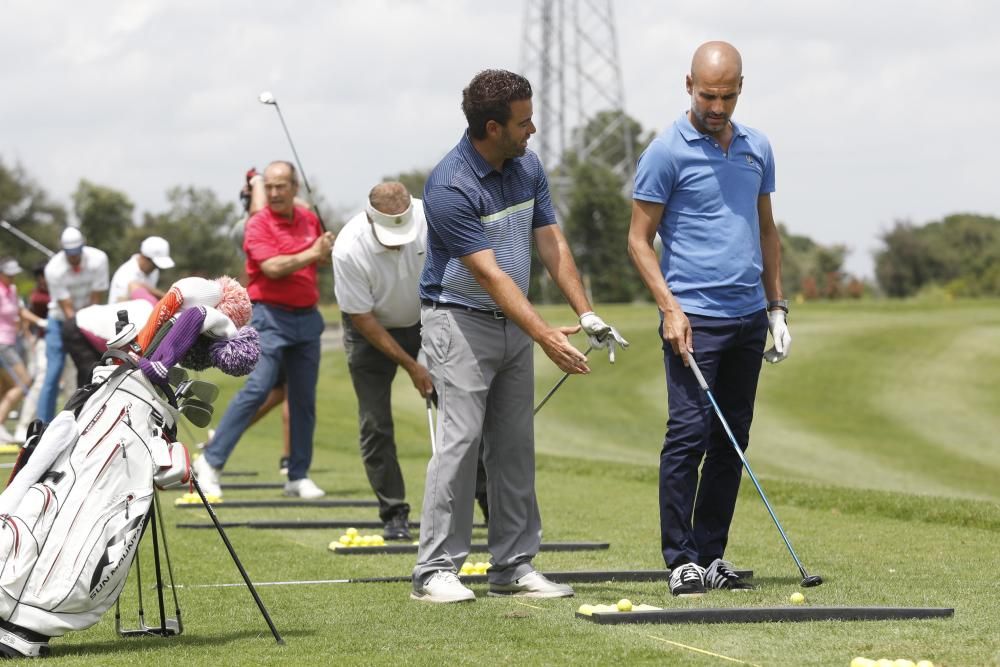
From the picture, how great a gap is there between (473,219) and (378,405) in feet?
9.06

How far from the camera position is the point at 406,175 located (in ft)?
327

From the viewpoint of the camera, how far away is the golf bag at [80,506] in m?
4.68

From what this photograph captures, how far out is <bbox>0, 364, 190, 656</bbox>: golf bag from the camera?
4680 millimetres

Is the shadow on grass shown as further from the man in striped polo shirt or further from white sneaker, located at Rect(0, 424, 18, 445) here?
white sneaker, located at Rect(0, 424, 18, 445)

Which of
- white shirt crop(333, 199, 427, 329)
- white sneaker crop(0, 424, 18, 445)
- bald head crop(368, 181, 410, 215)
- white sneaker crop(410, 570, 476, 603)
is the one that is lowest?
white sneaker crop(0, 424, 18, 445)

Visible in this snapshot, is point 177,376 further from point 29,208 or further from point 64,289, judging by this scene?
point 29,208

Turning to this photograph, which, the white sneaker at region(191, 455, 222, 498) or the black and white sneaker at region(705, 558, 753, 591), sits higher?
the black and white sneaker at region(705, 558, 753, 591)

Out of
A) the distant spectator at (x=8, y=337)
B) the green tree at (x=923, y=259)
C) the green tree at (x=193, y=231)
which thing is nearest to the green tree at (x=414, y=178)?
the green tree at (x=193, y=231)

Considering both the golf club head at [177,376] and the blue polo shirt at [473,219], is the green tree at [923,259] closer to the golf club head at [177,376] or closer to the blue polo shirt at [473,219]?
the blue polo shirt at [473,219]

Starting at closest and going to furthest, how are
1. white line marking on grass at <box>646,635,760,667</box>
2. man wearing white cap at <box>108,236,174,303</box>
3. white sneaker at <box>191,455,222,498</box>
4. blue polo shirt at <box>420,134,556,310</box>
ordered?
white line marking on grass at <box>646,635,760,667</box> < blue polo shirt at <box>420,134,556,310</box> < white sneaker at <box>191,455,222,498</box> < man wearing white cap at <box>108,236,174,303</box>

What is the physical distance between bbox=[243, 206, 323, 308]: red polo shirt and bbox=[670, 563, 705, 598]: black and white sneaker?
4731 millimetres

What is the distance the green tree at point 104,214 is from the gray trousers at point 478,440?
72.0 m

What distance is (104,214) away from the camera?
259 feet

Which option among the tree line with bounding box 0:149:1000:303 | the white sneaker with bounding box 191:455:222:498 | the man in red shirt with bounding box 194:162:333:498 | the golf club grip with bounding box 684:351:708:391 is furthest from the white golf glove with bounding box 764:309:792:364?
the tree line with bounding box 0:149:1000:303
